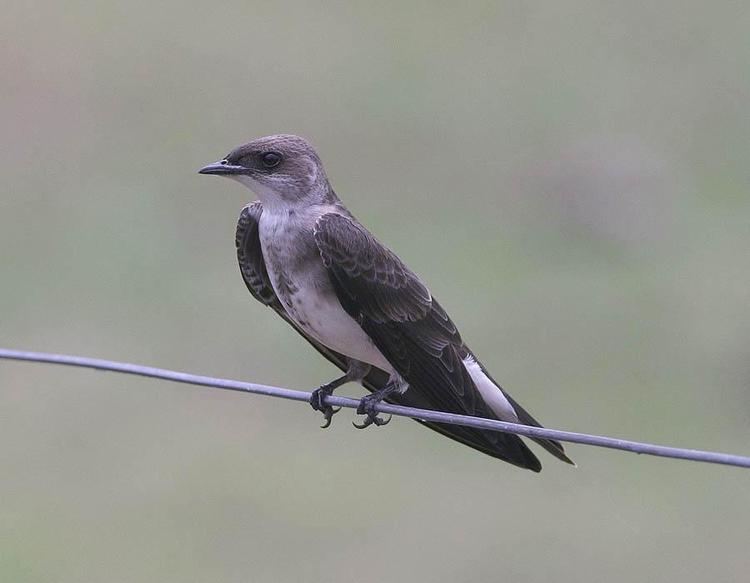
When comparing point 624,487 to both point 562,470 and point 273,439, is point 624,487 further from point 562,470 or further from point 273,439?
point 273,439

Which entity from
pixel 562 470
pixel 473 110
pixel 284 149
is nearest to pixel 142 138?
pixel 473 110

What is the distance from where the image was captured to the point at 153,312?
726 inches

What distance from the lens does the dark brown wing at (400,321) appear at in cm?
556

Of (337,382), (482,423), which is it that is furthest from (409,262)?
(482,423)

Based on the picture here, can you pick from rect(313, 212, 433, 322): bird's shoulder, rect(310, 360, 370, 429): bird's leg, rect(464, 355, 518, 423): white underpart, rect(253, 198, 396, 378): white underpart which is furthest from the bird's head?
rect(464, 355, 518, 423): white underpart

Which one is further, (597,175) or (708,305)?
(597,175)

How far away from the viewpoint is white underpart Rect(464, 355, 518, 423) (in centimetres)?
573

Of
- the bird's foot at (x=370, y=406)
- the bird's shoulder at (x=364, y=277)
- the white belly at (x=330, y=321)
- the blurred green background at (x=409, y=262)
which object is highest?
the bird's shoulder at (x=364, y=277)

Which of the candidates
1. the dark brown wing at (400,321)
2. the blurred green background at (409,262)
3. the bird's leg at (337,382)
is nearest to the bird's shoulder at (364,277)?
the dark brown wing at (400,321)

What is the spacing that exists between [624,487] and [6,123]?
517 inches

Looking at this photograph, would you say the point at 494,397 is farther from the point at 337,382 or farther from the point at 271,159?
the point at 271,159

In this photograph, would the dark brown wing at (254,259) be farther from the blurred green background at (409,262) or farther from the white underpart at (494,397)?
the blurred green background at (409,262)

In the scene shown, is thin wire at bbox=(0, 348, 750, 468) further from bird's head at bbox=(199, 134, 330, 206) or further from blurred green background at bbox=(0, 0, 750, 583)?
blurred green background at bbox=(0, 0, 750, 583)

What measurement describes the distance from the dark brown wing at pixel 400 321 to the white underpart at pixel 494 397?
7cm
